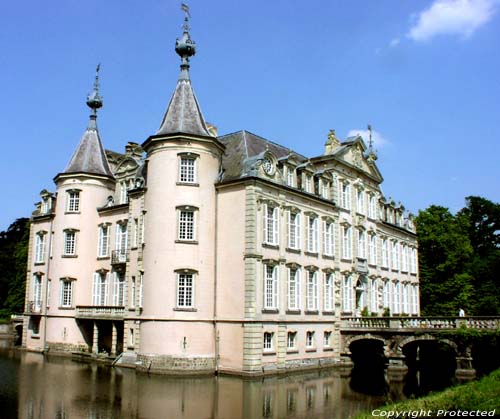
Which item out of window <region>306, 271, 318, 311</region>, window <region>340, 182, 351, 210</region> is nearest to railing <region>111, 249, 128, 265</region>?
window <region>306, 271, 318, 311</region>

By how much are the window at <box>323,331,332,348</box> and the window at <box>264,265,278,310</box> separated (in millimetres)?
5601

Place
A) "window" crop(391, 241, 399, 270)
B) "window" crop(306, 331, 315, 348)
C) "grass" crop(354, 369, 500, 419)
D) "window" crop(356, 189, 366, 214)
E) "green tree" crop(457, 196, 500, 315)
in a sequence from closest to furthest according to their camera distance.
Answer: "grass" crop(354, 369, 500, 419) < "window" crop(306, 331, 315, 348) < "window" crop(356, 189, 366, 214) < "window" crop(391, 241, 399, 270) < "green tree" crop(457, 196, 500, 315)

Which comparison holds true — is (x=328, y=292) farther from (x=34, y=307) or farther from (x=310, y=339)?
Answer: (x=34, y=307)

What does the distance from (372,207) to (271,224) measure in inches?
541

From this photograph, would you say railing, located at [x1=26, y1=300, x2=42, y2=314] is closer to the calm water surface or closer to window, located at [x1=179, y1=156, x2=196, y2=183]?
the calm water surface

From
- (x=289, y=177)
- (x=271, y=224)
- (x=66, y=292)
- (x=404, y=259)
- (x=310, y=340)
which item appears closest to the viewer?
(x=271, y=224)

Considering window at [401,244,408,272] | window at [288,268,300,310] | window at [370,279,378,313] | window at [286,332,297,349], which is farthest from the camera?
window at [401,244,408,272]

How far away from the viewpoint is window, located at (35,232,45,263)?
41.1 metres

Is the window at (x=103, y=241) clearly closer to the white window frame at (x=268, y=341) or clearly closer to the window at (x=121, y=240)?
the window at (x=121, y=240)

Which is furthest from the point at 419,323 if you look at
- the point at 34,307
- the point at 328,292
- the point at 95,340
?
the point at 34,307

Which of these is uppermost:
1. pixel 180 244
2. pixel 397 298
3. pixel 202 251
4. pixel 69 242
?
pixel 69 242

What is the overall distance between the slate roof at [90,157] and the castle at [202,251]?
0.33ft

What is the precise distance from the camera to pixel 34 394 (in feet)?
67.7

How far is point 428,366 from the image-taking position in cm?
3503
